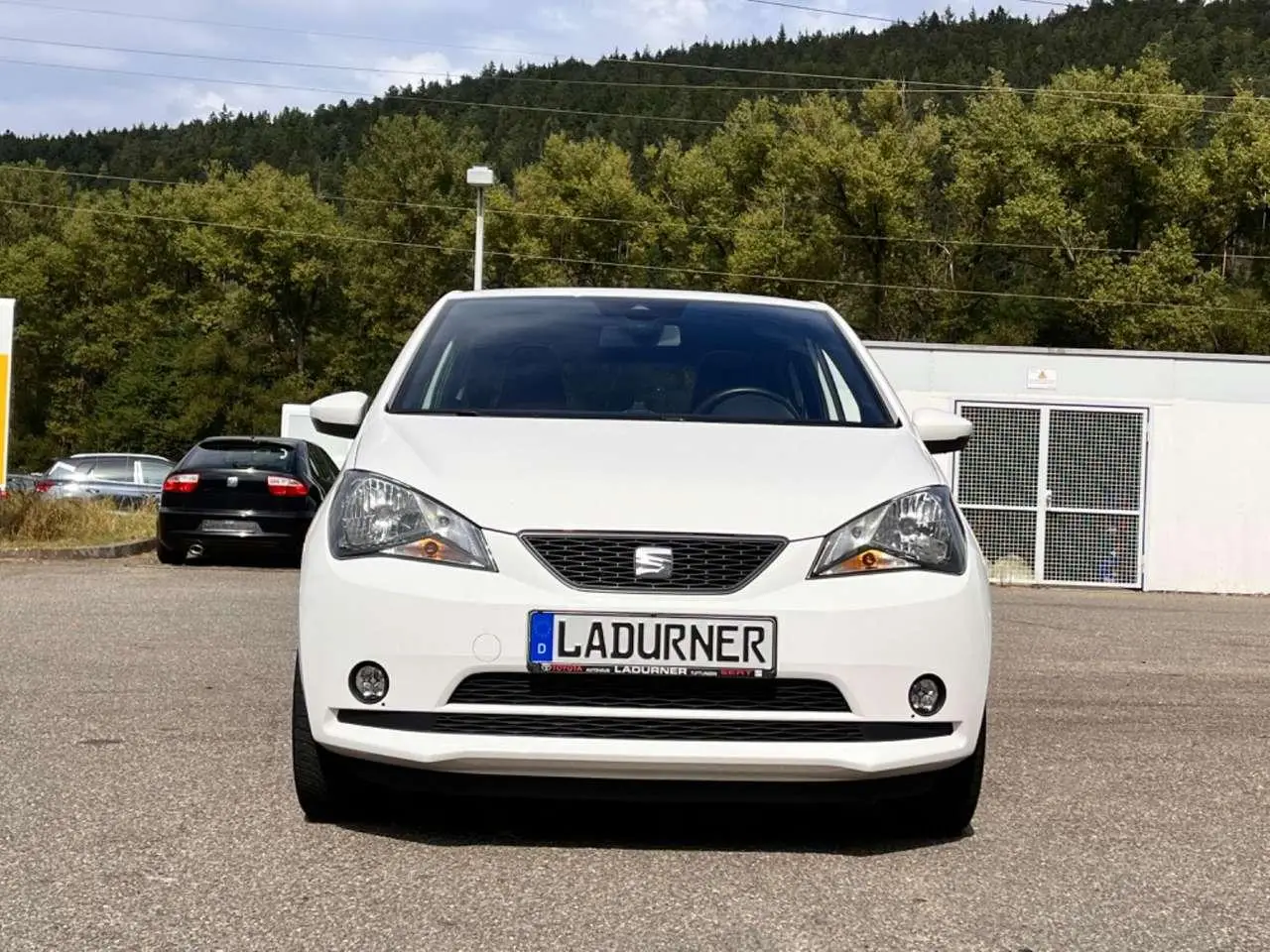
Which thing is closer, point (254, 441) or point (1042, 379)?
point (254, 441)

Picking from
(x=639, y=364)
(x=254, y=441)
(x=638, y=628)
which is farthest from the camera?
(x=254, y=441)

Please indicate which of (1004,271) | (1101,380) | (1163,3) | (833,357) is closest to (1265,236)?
(1004,271)

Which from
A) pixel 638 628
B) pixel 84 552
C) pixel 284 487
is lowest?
pixel 84 552

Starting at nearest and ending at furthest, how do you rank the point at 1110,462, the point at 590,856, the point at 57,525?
the point at 590,856 → the point at 57,525 → the point at 1110,462

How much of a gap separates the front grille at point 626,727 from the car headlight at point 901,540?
39 cm

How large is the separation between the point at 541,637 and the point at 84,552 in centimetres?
1406

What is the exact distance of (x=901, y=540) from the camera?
4375 millimetres

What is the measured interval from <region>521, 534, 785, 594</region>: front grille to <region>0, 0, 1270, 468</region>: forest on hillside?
5328 centimetres

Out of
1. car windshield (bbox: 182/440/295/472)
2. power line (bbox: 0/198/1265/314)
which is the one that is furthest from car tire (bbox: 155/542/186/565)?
power line (bbox: 0/198/1265/314)

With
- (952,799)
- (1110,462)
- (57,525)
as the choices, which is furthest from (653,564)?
(1110,462)

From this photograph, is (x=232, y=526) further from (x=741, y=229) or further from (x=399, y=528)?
(x=741, y=229)

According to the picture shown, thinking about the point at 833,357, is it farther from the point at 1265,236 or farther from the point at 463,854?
the point at 1265,236

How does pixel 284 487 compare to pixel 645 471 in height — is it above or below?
below

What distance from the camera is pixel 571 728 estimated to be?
418cm
